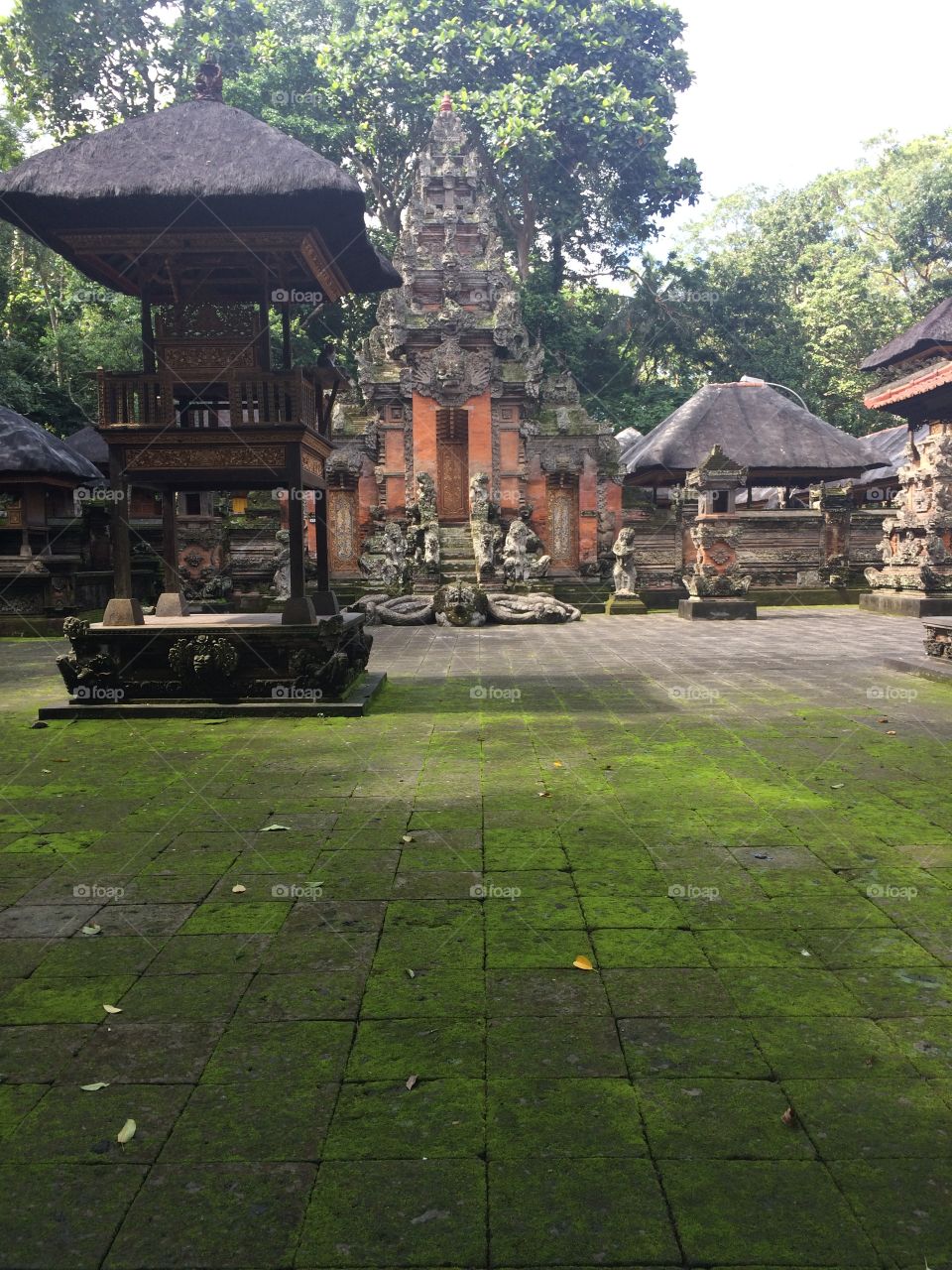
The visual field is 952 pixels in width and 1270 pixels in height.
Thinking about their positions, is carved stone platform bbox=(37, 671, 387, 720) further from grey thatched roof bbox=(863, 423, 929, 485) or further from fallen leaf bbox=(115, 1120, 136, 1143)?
grey thatched roof bbox=(863, 423, 929, 485)

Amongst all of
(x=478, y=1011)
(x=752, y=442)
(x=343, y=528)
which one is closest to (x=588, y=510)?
(x=752, y=442)

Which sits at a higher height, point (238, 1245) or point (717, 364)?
point (717, 364)

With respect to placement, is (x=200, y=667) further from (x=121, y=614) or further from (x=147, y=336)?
(x=147, y=336)

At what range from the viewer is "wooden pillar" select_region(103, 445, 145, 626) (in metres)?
9.52

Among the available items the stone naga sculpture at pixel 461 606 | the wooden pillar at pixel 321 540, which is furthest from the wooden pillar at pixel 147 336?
the stone naga sculpture at pixel 461 606

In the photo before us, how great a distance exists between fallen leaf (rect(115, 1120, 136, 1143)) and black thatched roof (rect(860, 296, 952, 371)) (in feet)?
80.5

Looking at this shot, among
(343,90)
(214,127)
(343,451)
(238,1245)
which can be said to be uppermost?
(343,90)

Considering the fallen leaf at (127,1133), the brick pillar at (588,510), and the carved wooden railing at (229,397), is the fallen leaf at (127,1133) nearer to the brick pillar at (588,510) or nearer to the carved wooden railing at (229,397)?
the carved wooden railing at (229,397)

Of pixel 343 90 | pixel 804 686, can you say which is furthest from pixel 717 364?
pixel 804 686

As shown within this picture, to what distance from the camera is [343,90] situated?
113 feet

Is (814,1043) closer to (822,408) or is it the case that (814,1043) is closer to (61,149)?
(61,149)

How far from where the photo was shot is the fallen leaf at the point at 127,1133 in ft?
8.31

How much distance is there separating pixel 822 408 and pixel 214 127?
31986 millimetres

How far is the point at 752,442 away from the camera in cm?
2769
